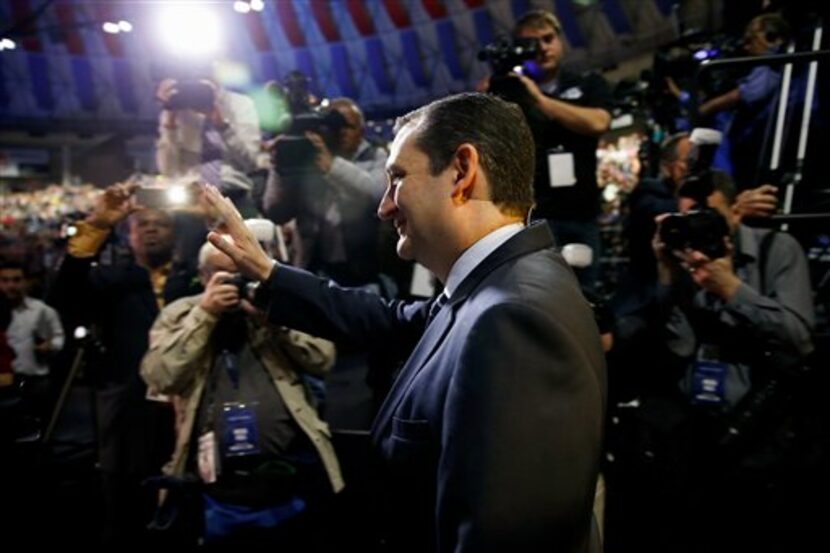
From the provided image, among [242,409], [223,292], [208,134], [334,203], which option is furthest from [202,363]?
[208,134]

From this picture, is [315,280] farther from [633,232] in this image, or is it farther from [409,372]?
[633,232]

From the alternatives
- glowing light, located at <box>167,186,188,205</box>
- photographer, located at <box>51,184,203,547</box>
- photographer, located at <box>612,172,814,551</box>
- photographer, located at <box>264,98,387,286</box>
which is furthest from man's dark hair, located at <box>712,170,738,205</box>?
photographer, located at <box>51,184,203,547</box>

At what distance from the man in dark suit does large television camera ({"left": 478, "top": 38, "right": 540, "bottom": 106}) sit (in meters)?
1.46

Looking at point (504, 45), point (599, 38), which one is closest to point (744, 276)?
point (504, 45)

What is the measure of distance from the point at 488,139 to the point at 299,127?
219cm

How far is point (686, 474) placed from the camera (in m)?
2.88

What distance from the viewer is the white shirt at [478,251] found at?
55.8 inches

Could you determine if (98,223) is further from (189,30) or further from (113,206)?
(189,30)

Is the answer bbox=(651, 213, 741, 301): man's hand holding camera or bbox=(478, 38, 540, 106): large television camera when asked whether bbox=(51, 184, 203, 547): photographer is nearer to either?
bbox=(478, 38, 540, 106): large television camera

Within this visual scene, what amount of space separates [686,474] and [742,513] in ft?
0.79

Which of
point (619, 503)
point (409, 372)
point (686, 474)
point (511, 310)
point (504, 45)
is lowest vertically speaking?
point (619, 503)

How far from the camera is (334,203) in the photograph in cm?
384

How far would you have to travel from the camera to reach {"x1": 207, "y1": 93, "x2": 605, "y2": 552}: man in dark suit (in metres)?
1.14

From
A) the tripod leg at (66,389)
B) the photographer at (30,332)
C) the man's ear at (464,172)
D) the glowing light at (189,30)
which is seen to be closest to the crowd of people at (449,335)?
the man's ear at (464,172)
